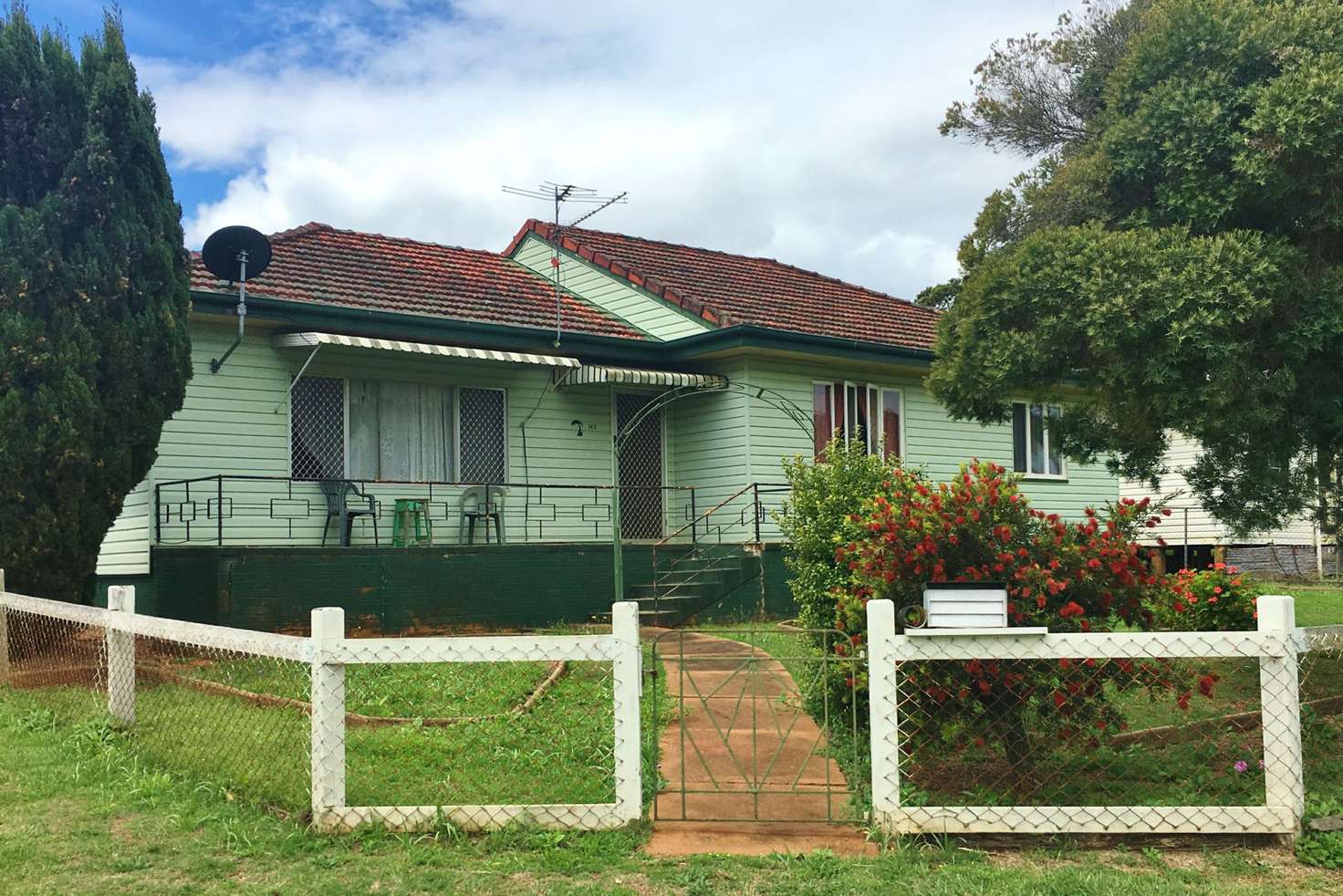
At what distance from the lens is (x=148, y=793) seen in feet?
21.1

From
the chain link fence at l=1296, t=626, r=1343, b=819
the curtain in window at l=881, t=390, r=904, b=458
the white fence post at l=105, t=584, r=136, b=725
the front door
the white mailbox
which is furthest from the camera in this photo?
the curtain in window at l=881, t=390, r=904, b=458

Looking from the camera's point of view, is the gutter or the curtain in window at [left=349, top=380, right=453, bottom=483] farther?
the curtain in window at [left=349, top=380, right=453, bottom=483]

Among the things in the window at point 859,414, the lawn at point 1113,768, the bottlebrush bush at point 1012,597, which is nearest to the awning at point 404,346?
the window at point 859,414

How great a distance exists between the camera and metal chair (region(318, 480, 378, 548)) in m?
13.9

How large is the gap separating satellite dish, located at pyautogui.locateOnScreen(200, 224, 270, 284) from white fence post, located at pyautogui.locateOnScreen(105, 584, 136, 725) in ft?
20.0

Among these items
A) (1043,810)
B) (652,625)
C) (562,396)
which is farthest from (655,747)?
(562,396)

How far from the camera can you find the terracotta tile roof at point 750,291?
56.9 feet

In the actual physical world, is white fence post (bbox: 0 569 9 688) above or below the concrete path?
above

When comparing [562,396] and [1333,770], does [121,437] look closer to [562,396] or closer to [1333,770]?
[562,396]

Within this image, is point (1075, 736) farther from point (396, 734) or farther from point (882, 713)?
point (396, 734)

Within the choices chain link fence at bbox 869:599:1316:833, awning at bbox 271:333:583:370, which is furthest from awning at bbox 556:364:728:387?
chain link fence at bbox 869:599:1316:833

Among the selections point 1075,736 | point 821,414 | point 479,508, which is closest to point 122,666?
point 1075,736

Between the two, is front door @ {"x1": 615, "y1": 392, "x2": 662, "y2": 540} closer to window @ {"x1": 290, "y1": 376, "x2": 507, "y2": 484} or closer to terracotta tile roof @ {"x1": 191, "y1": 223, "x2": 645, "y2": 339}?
terracotta tile roof @ {"x1": 191, "y1": 223, "x2": 645, "y2": 339}

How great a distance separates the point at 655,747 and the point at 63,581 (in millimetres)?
6588
